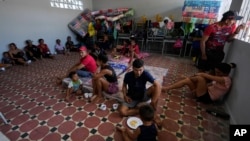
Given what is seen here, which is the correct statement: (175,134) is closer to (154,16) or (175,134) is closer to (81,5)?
(154,16)

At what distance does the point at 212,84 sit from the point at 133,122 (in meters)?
1.58

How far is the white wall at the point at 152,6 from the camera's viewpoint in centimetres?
566

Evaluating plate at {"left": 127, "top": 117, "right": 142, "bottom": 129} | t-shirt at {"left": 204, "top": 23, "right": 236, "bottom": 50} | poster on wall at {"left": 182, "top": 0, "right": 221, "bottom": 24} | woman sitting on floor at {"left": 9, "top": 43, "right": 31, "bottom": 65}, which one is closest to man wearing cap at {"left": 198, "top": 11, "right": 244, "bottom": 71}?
t-shirt at {"left": 204, "top": 23, "right": 236, "bottom": 50}

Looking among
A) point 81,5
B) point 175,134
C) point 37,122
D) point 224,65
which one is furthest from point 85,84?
point 81,5

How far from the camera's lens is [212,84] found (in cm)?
240

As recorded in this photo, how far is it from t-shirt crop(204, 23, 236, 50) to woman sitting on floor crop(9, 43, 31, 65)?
514 centimetres

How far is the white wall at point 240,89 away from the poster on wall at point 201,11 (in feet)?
8.99

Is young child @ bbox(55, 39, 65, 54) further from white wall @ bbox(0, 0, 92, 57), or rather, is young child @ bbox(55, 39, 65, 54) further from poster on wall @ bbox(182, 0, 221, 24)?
poster on wall @ bbox(182, 0, 221, 24)

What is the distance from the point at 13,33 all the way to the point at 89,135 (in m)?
4.59

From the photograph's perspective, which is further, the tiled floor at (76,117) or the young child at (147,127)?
the tiled floor at (76,117)

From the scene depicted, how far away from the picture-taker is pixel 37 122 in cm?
196

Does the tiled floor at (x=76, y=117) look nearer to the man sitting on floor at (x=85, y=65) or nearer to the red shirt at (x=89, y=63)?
the man sitting on floor at (x=85, y=65)

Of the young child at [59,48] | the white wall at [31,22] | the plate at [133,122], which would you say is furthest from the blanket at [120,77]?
the young child at [59,48]

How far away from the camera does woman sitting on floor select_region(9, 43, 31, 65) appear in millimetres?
4318
